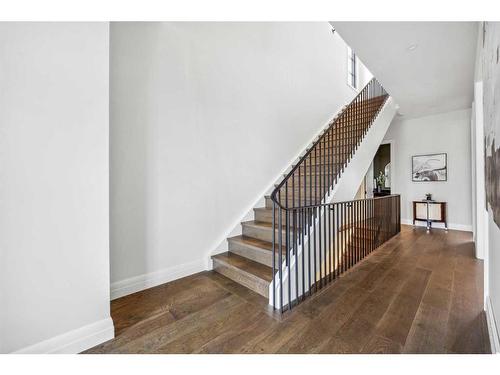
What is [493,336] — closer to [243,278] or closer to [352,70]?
[243,278]

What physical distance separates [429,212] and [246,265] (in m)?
4.80

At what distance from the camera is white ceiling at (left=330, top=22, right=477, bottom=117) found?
2.43 m

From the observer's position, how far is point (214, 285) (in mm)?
2332

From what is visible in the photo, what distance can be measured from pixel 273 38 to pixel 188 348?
418cm

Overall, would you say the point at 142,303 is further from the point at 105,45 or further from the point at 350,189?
→ the point at 350,189

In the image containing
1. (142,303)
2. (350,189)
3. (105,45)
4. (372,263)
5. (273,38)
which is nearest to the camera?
(105,45)

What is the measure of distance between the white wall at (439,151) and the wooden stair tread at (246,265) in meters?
4.87

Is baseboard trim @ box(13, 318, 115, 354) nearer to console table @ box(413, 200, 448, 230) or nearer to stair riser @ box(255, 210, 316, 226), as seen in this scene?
stair riser @ box(255, 210, 316, 226)

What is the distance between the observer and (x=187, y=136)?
8.38ft

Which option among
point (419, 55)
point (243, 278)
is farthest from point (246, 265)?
point (419, 55)

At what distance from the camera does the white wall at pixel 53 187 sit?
4.13 feet

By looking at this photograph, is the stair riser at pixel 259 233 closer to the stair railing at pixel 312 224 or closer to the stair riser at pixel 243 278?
the stair railing at pixel 312 224
